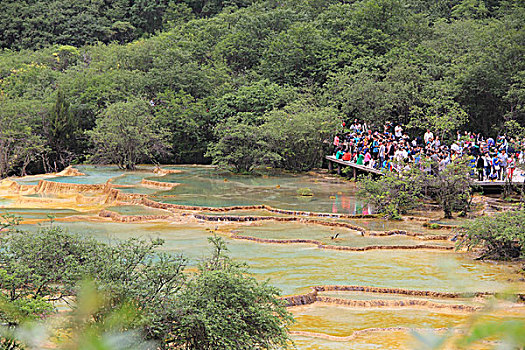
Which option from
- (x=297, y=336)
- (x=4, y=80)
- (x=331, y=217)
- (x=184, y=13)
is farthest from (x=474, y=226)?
(x=184, y=13)

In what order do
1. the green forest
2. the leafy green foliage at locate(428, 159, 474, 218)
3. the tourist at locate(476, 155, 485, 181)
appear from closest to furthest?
the leafy green foliage at locate(428, 159, 474, 218) → the tourist at locate(476, 155, 485, 181) → the green forest

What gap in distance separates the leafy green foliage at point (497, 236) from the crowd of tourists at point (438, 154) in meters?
6.31

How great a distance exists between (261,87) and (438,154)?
14.8m

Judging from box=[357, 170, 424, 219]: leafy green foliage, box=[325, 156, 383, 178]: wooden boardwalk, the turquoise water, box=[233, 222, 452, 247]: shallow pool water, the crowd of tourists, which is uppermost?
the crowd of tourists

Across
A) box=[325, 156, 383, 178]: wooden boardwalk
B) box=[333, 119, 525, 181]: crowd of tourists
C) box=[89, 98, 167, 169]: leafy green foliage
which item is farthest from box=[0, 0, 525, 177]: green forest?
box=[333, 119, 525, 181]: crowd of tourists

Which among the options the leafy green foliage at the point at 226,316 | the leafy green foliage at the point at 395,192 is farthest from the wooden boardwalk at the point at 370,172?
the leafy green foliage at the point at 226,316

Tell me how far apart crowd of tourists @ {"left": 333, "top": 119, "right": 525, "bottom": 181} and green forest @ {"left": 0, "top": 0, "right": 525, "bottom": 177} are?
1.67m

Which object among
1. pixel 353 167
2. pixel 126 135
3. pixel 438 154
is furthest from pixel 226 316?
pixel 126 135

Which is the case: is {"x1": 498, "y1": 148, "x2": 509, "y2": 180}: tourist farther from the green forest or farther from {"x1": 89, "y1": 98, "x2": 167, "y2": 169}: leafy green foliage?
{"x1": 89, "y1": 98, "x2": 167, "y2": 169}: leafy green foliage

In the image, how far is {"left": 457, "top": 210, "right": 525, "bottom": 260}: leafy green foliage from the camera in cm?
1593

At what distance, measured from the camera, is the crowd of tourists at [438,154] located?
76.9ft

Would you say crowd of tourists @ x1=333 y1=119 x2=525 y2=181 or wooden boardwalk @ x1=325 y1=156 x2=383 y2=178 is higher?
crowd of tourists @ x1=333 y1=119 x2=525 y2=181

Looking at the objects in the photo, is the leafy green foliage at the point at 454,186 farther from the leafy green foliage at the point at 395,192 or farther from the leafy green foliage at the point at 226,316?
the leafy green foliage at the point at 226,316

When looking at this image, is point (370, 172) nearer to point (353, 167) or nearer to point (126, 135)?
point (353, 167)
